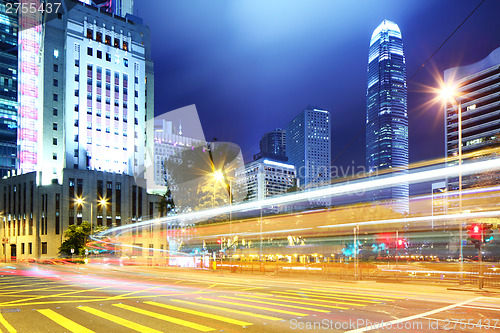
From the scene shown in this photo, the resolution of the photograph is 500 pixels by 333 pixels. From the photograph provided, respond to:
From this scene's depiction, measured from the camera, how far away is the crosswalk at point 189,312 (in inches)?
455

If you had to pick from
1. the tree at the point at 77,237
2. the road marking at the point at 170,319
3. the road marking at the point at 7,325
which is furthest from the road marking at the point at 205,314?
the tree at the point at 77,237

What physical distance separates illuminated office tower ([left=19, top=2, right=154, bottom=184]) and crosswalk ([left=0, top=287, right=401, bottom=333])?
274 feet

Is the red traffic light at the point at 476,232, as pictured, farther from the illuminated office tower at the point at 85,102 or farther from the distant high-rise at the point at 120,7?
the distant high-rise at the point at 120,7

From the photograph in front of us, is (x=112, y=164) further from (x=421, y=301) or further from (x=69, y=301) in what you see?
(x=421, y=301)

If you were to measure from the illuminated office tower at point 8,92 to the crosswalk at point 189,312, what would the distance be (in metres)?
132

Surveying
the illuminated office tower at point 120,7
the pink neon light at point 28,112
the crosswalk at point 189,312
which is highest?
the illuminated office tower at point 120,7

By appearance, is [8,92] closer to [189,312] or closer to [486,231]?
[189,312]

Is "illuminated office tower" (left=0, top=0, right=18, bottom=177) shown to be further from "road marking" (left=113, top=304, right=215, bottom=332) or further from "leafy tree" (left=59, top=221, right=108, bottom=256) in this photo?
"road marking" (left=113, top=304, right=215, bottom=332)

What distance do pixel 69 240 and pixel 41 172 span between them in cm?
2062

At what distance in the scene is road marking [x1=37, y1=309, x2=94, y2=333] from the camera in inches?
434

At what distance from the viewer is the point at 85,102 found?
95.2 m

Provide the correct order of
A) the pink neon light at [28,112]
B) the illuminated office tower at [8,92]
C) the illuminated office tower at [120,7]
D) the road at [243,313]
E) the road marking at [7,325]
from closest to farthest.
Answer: the road marking at [7,325], the road at [243,313], the pink neon light at [28,112], the illuminated office tower at [120,7], the illuminated office tower at [8,92]

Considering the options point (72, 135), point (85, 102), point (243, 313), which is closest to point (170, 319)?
point (243, 313)

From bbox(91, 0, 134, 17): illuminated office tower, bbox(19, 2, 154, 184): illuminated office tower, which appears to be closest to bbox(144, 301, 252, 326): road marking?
bbox(19, 2, 154, 184): illuminated office tower
